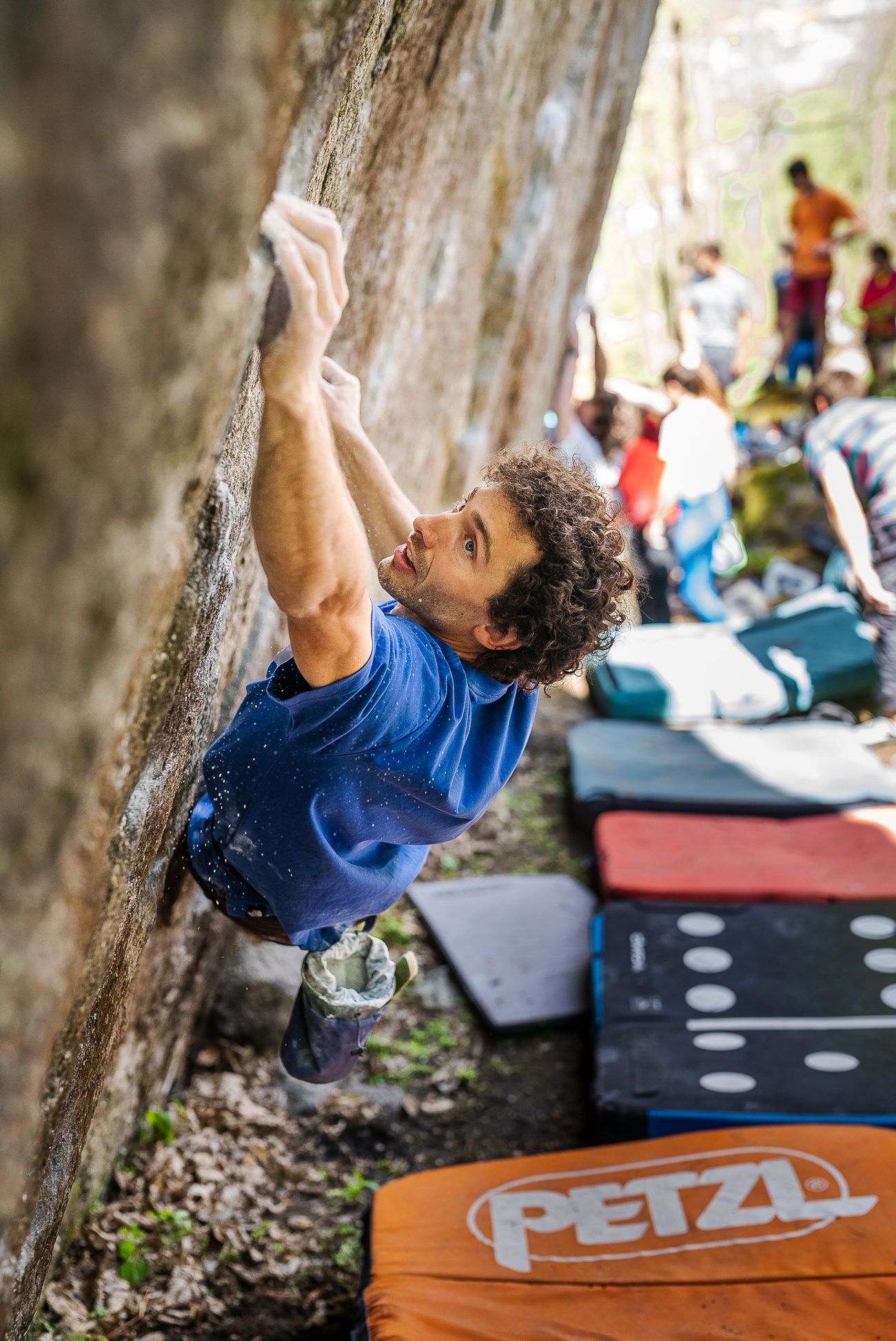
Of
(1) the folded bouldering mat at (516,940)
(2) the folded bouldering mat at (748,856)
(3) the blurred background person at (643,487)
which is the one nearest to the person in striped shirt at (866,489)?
(2) the folded bouldering mat at (748,856)

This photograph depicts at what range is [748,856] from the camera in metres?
4.79

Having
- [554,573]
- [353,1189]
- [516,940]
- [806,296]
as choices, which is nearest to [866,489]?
[516,940]

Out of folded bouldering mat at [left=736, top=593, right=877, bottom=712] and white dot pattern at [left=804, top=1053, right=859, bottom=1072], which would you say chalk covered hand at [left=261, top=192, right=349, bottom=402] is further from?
folded bouldering mat at [left=736, top=593, right=877, bottom=712]

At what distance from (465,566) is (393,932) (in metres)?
3.21

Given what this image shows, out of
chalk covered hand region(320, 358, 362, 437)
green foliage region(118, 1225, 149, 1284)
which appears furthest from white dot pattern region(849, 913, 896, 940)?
chalk covered hand region(320, 358, 362, 437)

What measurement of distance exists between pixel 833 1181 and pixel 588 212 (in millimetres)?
6408

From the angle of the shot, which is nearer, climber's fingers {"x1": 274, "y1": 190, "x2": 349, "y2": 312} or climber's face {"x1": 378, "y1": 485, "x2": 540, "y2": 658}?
climber's fingers {"x1": 274, "y1": 190, "x2": 349, "y2": 312}

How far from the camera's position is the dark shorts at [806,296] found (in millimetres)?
10672

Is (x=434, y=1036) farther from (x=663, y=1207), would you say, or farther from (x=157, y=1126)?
(x=663, y=1207)

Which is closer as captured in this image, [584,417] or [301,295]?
[301,295]

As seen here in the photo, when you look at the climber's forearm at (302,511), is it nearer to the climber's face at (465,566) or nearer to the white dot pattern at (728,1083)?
the climber's face at (465,566)

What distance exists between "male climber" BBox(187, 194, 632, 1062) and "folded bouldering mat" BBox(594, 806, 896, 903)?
2593 mm

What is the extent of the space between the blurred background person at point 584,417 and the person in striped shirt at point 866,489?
5.99 feet

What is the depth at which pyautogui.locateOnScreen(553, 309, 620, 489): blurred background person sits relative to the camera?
741 centimetres
